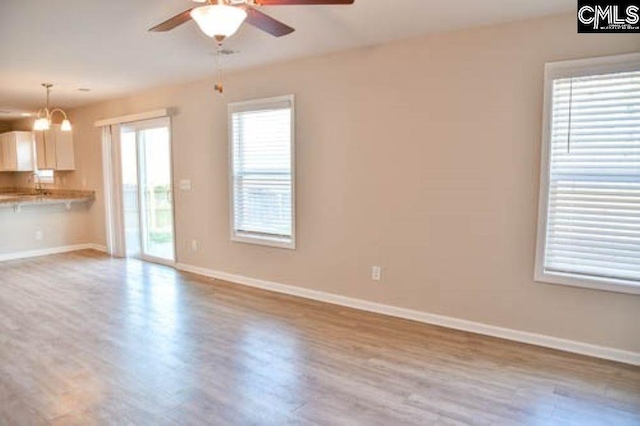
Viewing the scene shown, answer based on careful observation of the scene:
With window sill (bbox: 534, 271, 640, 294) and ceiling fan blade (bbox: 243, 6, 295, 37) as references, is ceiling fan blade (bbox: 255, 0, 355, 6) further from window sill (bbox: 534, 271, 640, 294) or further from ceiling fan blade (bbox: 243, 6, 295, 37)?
window sill (bbox: 534, 271, 640, 294)

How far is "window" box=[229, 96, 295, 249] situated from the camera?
4.70m

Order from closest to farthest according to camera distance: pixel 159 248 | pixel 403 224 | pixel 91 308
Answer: pixel 403 224 < pixel 91 308 < pixel 159 248

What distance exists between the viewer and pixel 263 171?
492 cm

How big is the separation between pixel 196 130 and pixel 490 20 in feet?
12.1

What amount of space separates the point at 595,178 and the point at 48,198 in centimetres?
782

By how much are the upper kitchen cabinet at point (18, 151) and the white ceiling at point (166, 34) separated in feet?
11.1

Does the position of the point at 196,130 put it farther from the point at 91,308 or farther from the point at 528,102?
the point at 528,102

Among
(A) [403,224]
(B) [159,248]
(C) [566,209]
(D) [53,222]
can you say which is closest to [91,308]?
(B) [159,248]

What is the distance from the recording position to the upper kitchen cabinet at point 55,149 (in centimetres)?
752

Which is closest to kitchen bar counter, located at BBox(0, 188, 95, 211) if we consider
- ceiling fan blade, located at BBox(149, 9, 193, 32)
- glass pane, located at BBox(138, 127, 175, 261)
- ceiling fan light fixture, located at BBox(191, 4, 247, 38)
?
glass pane, located at BBox(138, 127, 175, 261)

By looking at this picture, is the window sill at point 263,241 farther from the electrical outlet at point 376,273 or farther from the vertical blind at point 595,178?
the vertical blind at point 595,178

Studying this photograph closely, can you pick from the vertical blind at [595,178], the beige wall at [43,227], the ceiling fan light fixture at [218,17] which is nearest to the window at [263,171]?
the ceiling fan light fixture at [218,17]

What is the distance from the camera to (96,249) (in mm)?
7547

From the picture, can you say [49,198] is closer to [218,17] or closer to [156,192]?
[156,192]
